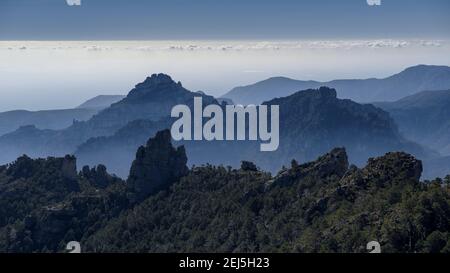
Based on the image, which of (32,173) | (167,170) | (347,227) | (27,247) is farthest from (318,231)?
(32,173)

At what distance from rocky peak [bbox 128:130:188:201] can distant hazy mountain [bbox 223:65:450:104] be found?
932cm

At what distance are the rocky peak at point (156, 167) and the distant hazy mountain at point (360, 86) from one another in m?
9.32

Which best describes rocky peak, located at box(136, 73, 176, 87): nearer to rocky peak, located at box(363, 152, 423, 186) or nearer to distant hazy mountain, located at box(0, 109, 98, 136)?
rocky peak, located at box(363, 152, 423, 186)

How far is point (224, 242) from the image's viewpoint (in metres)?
36.4

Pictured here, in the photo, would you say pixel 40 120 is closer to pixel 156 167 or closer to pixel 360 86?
pixel 360 86

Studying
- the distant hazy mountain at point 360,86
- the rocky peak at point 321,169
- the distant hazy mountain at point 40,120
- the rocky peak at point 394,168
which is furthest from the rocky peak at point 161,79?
the distant hazy mountain at point 40,120

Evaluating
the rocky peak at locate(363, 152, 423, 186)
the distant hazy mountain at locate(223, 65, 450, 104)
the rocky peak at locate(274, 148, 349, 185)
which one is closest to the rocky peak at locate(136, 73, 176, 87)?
the distant hazy mountain at locate(223, 65, 450, 104)

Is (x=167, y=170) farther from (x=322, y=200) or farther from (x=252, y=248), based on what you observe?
(x=252, y=248)

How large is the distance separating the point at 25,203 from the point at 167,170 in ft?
49.7

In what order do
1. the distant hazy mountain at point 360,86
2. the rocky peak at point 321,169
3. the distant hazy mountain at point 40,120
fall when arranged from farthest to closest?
the distant hazy mountain at point 40,120 < the distant hazy mountain at point 360,86 < the rocky peak at point 321,169

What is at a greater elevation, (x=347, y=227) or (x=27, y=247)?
(x=347, y=227)

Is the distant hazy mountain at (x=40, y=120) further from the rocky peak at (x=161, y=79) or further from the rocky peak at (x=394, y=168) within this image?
the rocky peak at (x=394, y=168)

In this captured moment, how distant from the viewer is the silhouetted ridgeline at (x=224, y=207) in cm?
2852

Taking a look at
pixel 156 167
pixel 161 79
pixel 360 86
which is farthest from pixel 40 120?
pixel 156 167
